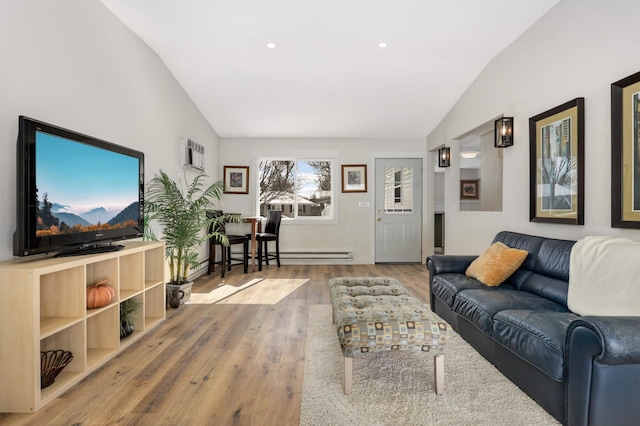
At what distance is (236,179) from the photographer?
21.0 ft

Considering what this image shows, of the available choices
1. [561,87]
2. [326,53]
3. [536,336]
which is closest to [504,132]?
[561,87]

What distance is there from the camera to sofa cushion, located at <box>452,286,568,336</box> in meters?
2.31

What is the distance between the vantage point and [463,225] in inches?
194

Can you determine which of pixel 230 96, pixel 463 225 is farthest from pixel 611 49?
pixel 230 96

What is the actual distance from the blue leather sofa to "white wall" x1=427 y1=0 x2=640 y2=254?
1.67 ft

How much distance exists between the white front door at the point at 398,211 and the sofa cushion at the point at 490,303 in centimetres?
364

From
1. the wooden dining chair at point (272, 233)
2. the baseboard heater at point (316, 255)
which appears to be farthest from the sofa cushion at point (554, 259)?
the wooden dining chair at point (272, 233)

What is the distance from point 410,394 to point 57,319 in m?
2.09

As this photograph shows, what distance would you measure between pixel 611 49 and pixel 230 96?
13.5 ft

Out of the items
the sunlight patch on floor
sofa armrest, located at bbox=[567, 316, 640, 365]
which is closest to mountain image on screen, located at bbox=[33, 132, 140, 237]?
the sunlight patch on floor

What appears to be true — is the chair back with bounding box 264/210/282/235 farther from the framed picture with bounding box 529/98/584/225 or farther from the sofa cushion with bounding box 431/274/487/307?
the framed picture with bounding box 529/98/584/225

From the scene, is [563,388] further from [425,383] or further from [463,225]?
[463,225]

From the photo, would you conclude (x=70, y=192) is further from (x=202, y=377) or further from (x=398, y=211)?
(x=398, y=211)

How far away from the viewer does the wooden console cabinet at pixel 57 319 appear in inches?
71.8
